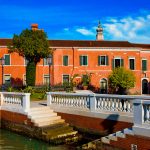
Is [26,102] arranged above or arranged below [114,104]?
below

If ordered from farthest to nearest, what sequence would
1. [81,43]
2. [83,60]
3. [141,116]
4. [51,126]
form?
[81,43]
[83,60]
[51,126]
[141,116]

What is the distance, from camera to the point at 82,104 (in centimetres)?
1487

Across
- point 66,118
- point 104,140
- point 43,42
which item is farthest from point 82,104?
point 43,42

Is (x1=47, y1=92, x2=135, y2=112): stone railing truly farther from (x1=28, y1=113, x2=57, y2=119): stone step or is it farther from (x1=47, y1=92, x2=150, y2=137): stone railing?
(x1=28, y1=113, x2=57, y2=119): stone step

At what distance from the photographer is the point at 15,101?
17.8m

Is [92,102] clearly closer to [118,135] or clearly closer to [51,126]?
[51,126]

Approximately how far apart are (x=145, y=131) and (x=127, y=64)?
33922 mm

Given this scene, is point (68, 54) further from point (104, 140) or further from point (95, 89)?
point (104, 140)

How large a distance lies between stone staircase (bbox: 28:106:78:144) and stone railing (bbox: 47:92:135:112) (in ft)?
2.39

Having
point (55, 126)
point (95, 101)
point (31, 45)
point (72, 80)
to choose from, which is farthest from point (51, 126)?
point (72, 80)

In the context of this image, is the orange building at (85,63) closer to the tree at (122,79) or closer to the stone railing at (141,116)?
the tree at (122,79)

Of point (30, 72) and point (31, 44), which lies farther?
point (30, 72)

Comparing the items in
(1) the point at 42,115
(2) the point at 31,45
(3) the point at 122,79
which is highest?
(2) the point at 31,45

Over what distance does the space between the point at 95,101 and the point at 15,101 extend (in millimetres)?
5385
